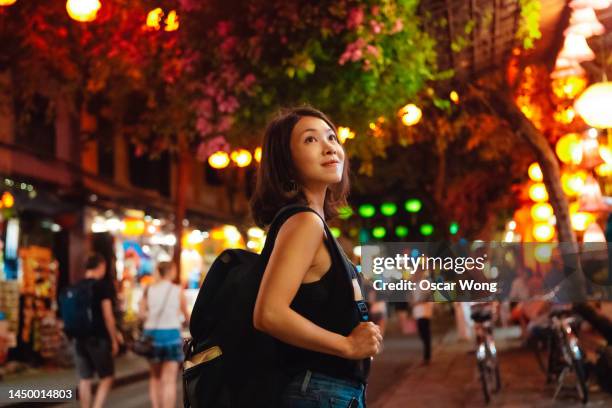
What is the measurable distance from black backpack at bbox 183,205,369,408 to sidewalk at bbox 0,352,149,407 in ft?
37.4

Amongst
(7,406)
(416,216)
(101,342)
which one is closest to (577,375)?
(101,342)

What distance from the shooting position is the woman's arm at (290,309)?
2.35 meters

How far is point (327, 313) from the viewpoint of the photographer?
96.7 inches

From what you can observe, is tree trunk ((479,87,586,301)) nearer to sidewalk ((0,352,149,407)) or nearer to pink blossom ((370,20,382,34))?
pink blossom ((370,20,382,34))

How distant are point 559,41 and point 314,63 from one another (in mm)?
3367

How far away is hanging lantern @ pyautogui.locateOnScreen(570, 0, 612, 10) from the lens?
333 inches

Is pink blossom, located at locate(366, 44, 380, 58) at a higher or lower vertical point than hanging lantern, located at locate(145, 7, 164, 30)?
lower

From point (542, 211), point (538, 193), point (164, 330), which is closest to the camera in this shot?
point (164, 330)

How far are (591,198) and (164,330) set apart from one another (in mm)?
5645

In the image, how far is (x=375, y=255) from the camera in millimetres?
3820

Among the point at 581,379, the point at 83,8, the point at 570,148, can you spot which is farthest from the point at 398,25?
the point at 581,379

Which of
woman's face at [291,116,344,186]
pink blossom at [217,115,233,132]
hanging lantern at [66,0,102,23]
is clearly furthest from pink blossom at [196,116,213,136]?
woman's face at [291,116,344,186]

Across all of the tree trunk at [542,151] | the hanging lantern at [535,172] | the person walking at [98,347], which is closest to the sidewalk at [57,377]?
the person walking at [98,347]

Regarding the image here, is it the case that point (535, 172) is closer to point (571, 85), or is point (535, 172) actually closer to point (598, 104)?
point (571, 85)
